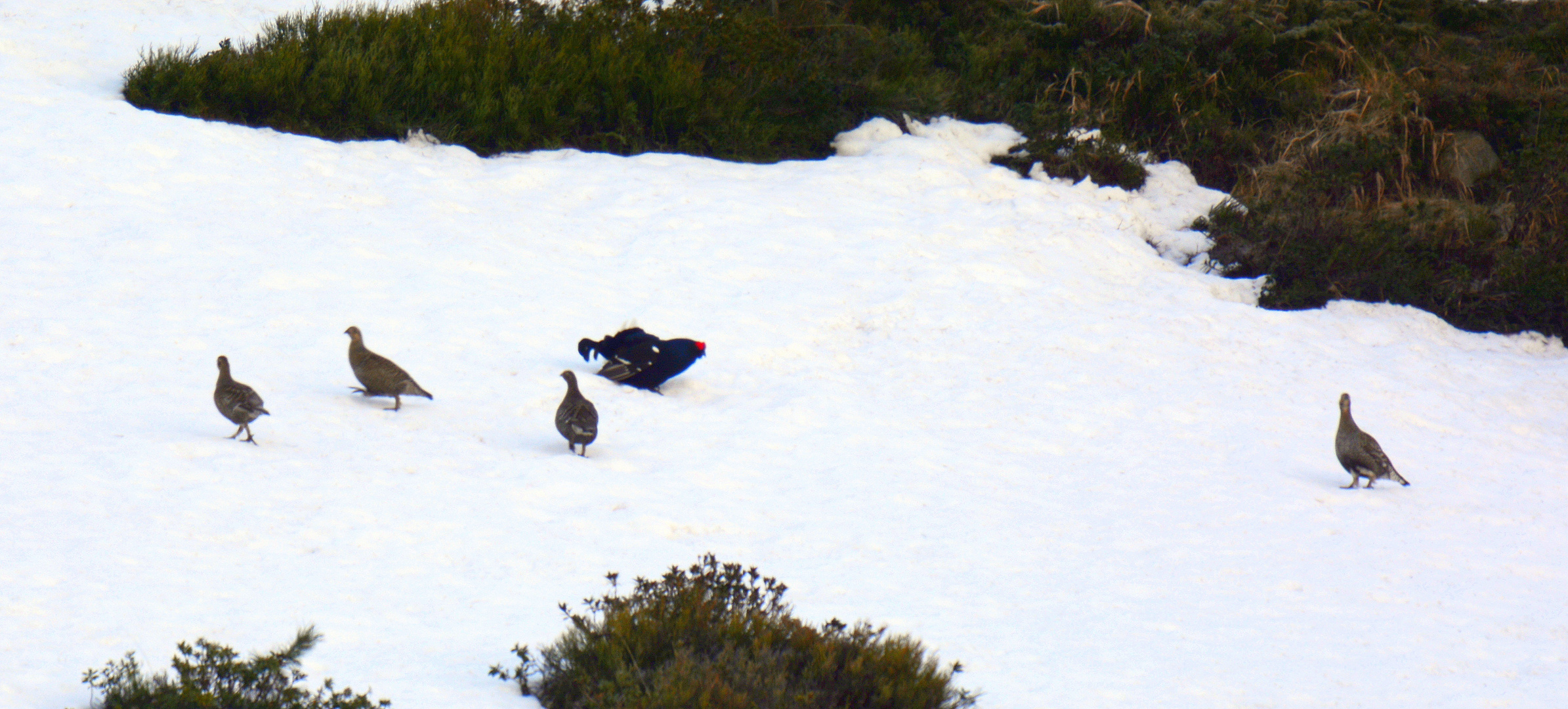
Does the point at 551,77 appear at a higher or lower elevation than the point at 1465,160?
higher

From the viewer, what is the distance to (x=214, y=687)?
3.84 m

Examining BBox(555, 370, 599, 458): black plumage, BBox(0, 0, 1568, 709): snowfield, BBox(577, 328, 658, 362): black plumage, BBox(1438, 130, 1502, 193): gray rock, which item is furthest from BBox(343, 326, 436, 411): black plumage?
BBox(1438, 130, 1502, 193): gray rock

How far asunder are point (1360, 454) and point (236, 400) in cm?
762

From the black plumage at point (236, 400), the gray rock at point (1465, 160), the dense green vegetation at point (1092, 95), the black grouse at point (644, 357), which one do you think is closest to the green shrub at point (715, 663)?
the black plumage at point (236, 400)

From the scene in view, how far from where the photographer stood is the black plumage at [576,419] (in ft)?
25.1

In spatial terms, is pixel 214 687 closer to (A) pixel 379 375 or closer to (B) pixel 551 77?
(A) pixel 379 375

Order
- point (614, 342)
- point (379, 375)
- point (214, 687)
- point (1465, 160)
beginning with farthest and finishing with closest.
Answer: point (1465, 160), point (614, 342), point (379, 375), point (214, 687)

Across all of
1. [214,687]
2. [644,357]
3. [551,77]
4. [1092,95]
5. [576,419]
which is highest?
[551,77]

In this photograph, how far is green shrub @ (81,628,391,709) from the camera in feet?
12.1

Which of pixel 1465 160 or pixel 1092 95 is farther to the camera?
pixel 1092 95

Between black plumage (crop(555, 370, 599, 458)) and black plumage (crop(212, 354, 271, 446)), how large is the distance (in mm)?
1808

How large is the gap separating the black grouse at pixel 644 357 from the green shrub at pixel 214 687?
5394 millimetres

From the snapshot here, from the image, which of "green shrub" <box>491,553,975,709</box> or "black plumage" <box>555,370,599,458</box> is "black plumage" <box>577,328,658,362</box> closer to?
"black plumage" <box>555,370,599,458</box>

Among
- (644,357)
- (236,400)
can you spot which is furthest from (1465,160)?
(236,400)
